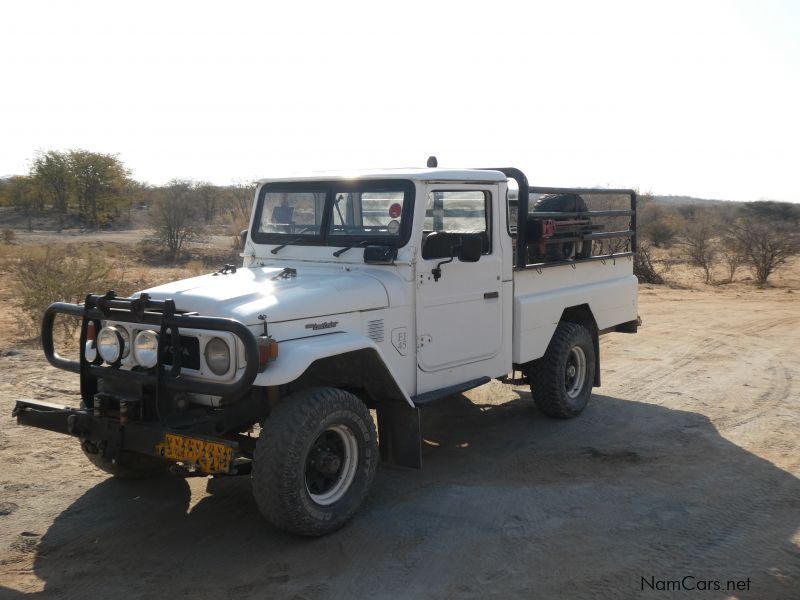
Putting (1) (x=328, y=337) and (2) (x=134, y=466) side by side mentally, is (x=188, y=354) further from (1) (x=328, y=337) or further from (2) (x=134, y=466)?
(2) (x=134, y=466)

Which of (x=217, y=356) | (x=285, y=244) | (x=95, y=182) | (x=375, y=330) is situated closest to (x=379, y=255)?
(x=375, y=330)

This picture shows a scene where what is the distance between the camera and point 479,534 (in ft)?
14.9

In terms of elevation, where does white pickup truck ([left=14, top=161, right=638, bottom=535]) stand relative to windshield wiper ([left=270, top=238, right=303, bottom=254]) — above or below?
below

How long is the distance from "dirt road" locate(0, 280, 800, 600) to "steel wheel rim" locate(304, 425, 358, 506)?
0.77ft

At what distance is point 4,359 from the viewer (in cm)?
838

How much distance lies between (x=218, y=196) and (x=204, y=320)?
3330cm

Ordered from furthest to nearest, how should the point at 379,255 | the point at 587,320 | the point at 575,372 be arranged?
the point at 587,320 → the point at 575,372 → the point at 379,255

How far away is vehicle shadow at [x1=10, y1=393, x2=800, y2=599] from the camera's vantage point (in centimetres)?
396

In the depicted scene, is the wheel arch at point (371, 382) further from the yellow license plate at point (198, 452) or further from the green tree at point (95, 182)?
the green tree at point (95, 182)

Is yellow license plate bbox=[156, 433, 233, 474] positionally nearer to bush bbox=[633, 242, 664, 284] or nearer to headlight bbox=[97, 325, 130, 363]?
headlight bbox=[97, 325, 130, 363]

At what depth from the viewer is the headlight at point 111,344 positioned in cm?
450

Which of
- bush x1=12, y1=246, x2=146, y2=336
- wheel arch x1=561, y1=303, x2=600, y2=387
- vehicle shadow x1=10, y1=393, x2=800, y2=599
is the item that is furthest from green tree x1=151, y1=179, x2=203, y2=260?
vehicle shadow x1=10, y1=393, x2=800, y2=599

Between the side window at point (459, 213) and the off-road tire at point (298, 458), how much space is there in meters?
1.56

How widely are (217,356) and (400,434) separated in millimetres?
1444
